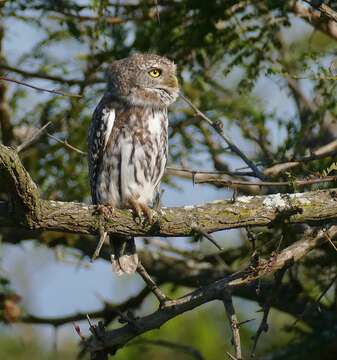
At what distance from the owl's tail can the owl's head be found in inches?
41.9

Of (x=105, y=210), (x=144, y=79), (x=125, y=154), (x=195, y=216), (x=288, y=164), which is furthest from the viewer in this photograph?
(x=144, y=79)

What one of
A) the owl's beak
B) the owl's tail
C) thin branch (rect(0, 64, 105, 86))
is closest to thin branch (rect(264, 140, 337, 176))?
the owl's tail

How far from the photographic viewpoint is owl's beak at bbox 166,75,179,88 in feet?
19.6

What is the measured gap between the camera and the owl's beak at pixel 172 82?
5.96m

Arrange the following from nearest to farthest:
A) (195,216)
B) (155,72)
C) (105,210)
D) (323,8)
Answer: (105,210) → (195,216) → (323,8) → (155,72)

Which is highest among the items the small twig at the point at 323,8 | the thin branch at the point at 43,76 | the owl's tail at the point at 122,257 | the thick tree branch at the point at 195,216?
the small twig at the point at 323,8

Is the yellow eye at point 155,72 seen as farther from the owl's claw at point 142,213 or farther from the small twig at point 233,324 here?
the small twig at point 233,324

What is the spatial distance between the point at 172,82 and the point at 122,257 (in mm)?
1419

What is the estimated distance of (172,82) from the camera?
19.6 feet

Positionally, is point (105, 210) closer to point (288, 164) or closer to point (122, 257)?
point (288, 164)

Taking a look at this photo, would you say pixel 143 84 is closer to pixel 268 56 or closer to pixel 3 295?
pixel 268 56

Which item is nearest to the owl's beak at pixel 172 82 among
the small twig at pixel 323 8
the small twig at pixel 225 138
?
the small twig at pixel 225 138

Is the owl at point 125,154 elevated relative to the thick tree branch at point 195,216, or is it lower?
lower

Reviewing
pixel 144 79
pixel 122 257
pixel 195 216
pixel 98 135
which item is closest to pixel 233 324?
pixel 195 216
